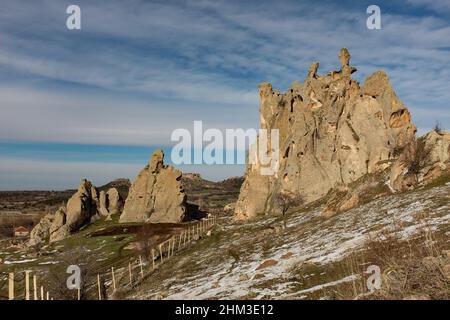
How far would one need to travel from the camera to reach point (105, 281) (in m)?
57.4

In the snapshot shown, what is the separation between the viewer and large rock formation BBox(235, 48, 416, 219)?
90.1 metres

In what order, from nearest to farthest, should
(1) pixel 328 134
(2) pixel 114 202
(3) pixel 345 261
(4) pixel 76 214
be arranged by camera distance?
(3) pixel 345 261, (1) pixel 328 134, (4) pixel 76 214, (2) pixel 114 202

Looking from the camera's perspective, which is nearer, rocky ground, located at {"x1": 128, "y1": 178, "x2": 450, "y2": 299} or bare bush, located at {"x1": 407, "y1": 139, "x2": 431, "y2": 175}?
rocky ground, located at {"x1": 128, "y1": 178, "x2": 450, "y2": 299}

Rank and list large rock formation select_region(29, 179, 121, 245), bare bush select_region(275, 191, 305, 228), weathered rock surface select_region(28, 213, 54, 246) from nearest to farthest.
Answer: bare bush select_region(275, 191, 305, 228)
weathered rock surface select_region(28, 213, 54, 246)
large rock formation select_region(29, 179, 121, 245)

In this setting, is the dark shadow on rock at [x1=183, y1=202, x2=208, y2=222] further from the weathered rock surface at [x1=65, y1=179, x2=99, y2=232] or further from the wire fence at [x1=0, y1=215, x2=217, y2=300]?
the wire fence at [x1=0, y1=215, x2=217, y2=300]

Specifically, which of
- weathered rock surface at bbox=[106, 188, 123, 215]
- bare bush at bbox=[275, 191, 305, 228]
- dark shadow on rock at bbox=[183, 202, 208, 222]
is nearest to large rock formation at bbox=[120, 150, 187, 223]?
dark shadow on rock at bbox=[183, 202, 208, 222]

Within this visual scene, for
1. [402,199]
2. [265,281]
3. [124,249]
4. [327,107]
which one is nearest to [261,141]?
[327,107]

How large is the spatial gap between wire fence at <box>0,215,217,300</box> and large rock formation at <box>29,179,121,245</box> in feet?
184

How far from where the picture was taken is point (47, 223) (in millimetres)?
147500

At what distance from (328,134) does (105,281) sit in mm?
65615


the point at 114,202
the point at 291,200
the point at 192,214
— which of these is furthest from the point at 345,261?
the point at 114,202

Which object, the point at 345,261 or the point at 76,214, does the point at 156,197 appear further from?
the point at 345,261

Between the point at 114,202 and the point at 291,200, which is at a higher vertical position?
the point at 291,200

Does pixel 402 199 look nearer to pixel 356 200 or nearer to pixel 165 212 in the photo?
pixel 356 200
